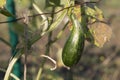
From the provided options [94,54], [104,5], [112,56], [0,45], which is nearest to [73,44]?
[112,56]

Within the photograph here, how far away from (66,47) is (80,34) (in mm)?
44

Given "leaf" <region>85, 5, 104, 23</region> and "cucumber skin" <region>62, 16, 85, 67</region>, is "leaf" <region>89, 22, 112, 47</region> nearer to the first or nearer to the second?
"leaf" <region>85, 5, 104, 23</region>

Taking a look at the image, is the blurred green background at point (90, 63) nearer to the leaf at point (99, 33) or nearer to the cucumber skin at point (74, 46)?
the leaf at point (99, 33)

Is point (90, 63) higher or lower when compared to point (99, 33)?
lower

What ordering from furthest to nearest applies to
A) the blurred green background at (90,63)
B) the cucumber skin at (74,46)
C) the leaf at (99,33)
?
the blurred green background at (90,63), the leaf at (99,33), the cucumber skin at (74,46)

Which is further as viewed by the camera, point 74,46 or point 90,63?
point 90,63

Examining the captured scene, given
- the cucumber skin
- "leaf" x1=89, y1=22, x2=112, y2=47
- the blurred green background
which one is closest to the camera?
the cucumber skin

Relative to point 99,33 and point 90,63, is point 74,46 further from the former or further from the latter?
point 90,63

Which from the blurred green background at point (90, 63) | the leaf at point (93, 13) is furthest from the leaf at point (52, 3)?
the blurred green background at point (90, 63)

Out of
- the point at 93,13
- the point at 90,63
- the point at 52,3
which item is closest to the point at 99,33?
the point at 93,13

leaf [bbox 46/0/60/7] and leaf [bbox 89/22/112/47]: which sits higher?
leaf [bbox 46/0/60/7]

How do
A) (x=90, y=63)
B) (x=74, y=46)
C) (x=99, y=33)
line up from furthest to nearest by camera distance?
1. (x=90, y=63)
2. (x=99, y=33)
3. (x=74, y=46)

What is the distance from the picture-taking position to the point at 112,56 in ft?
11.6

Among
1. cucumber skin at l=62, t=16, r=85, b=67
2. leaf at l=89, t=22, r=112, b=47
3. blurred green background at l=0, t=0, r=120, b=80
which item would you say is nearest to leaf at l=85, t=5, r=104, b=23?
leaf at l=89, t=22, r=112, b=47
